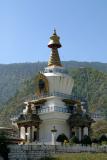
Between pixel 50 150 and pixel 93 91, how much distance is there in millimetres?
118937

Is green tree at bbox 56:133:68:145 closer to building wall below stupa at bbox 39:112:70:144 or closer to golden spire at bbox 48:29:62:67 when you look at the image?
building wall below stupa at bbox 39:112:70:144

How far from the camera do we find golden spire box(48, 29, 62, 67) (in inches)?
2295

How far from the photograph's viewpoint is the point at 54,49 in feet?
194

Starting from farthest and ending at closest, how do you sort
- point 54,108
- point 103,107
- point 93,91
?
point 93,91 < point 103,107 < point 54,108

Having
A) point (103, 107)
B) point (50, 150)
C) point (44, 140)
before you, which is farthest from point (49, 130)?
point (103, 107)

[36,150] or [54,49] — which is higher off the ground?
[54,49]

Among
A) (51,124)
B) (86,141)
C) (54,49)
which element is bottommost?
(86,141)

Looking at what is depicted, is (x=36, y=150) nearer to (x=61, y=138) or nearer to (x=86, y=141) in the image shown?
(x=86, y=141)

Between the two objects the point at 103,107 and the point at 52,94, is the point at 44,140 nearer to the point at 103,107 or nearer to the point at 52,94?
the point at 52,94

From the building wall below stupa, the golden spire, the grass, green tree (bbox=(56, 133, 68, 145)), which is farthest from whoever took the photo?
the golden spire

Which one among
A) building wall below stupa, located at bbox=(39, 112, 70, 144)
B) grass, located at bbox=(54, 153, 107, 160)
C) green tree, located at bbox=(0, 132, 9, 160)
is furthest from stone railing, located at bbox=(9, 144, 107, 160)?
building wall below stupa, located at bbox=(39, 112, 70, 144)

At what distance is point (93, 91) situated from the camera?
16062 centimetres

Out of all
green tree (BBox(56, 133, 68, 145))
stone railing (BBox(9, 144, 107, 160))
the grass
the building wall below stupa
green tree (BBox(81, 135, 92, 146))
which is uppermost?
the building wall below stupa

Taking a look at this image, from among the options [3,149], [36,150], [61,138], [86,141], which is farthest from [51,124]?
[3,149]
